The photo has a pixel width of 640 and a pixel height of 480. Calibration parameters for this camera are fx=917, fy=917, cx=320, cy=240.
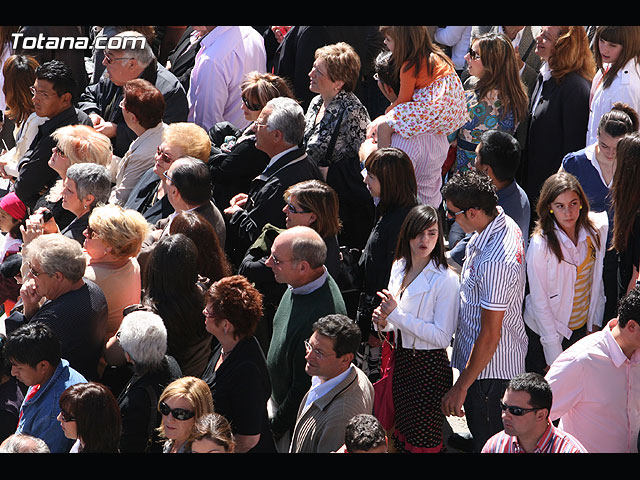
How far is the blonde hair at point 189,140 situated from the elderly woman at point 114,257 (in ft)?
3.44

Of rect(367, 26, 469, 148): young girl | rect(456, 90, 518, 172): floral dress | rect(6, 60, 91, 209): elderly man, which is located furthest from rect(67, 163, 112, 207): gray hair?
rect(456, 90, 518, 172): floral dress

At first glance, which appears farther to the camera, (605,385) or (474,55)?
(474,55)

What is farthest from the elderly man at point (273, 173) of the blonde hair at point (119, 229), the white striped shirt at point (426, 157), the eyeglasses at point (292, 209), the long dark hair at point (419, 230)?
the long dark hair at point (419, 230)

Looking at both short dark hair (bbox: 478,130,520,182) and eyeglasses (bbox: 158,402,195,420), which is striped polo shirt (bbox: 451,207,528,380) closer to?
short dark hair (bbox: 478,130,520,182)

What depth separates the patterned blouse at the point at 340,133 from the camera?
6.38 m

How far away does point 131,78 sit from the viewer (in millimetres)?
7312

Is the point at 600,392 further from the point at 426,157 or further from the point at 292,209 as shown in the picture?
the point at 426,157

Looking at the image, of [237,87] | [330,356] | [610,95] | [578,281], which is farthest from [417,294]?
[237,87]

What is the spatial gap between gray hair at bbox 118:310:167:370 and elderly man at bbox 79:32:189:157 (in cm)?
289

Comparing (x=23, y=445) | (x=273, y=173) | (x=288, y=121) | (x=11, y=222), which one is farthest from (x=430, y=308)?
(x=11, y=222)

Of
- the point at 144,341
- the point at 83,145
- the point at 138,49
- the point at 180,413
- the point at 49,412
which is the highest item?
the point at 138,49

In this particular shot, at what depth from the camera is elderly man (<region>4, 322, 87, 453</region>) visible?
14.5 feet

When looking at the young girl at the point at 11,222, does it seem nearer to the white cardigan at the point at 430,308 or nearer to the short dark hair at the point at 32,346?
the short dark hair at the point at 32,346

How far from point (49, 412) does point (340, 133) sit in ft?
9.47
